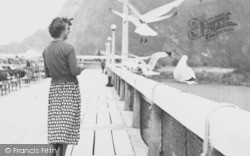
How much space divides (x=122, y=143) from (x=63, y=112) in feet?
4.62

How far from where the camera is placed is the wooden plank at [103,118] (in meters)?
5.96

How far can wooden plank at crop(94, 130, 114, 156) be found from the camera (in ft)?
13.1

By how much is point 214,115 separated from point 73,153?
257 centimetres

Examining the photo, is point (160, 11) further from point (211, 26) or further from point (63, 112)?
point (211, 26)

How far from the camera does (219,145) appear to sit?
1.49 m

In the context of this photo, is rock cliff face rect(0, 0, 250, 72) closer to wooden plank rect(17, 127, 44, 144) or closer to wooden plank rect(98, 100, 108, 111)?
wooden plank rect(98, 100, 108, 111)

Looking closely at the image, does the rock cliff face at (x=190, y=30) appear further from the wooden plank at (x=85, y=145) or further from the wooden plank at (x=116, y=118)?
the wooden plank at (x=85, y=145)

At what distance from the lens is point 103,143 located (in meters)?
4.45

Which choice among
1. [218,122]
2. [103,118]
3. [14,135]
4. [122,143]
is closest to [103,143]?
[122,143]

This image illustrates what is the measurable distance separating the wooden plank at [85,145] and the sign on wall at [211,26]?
111 m

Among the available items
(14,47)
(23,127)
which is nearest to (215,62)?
(14,47)

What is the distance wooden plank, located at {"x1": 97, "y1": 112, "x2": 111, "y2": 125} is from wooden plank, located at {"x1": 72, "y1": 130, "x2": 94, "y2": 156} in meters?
0.82

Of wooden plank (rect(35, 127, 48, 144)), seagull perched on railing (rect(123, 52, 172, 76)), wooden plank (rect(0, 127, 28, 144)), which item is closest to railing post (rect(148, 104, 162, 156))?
wooden plank (rect(35, 127, 48, 144))

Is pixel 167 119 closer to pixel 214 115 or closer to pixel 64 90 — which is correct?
pixel 64 90
